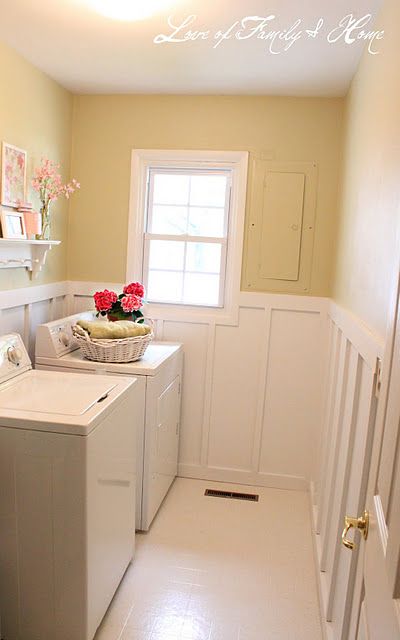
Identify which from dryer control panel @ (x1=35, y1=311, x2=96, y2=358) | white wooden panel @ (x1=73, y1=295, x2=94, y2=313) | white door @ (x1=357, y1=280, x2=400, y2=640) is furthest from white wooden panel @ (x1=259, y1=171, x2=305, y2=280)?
white door @ (x1=357, y1=280, x2=400, y2=640)

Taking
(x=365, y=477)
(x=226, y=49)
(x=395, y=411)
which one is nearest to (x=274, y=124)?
(x=226, y=49)

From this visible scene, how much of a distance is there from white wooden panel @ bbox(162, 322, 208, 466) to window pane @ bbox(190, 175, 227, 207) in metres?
0.80

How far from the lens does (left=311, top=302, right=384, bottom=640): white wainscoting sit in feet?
5.11

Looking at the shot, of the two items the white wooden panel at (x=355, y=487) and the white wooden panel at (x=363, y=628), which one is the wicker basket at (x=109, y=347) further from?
the white wooden panel at (x=363, y=628)

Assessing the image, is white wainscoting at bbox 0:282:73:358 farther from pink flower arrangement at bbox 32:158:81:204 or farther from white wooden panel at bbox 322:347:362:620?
white wooden panel at bbox 322:347:362:620

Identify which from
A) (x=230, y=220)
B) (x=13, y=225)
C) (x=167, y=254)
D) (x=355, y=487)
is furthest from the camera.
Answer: (x=167, y=254)

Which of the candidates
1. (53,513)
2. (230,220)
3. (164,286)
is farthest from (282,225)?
(53,513)

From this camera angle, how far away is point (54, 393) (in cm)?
204

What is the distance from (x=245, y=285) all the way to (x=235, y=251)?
0.22 meters

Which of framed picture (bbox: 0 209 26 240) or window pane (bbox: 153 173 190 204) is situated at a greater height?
window pane (bbox: 153 173 190 204)

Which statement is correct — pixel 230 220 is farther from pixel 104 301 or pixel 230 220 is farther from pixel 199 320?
pixel 104 301

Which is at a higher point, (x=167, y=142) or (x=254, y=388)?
(x=167, y=142)

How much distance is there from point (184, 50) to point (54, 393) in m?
1.72

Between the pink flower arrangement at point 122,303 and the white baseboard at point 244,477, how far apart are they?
113 cm
